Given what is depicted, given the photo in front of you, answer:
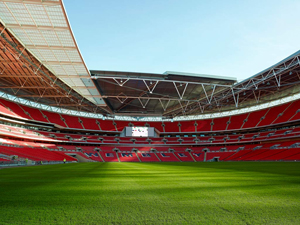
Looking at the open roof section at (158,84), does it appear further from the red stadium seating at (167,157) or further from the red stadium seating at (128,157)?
the red stadium seating at (167,157)

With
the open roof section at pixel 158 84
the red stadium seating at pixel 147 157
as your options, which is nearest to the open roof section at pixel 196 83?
the open roof section at pixel 158 84

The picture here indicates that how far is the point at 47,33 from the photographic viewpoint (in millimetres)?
19844

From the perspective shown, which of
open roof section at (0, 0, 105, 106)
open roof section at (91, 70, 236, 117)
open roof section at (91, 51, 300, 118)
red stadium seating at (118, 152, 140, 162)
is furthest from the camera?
red stadium seating at (118, 152, 140, 162)

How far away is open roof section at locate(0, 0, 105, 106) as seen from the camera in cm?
1681

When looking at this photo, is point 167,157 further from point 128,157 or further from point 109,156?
point 109,156

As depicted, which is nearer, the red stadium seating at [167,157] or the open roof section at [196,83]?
the open roof section at [196,83]

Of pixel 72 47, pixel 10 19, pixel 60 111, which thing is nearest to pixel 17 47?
pixel 10 19

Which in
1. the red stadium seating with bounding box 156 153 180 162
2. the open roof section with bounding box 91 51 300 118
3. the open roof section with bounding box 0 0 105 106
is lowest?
the red stadium seating with bounding box 156 153 180 162

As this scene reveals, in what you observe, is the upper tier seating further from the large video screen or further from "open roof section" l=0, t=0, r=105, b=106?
"open roof section" l=0, t=0, r=105, b=106

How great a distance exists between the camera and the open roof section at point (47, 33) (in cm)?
1681

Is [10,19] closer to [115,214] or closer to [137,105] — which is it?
[115,214]

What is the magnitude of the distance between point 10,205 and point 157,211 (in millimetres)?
2601

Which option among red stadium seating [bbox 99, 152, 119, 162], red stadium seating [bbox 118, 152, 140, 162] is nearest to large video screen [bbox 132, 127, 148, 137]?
red stadium seating [bbox 118, 152, 140, 162]

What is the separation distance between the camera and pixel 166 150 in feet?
179
